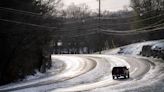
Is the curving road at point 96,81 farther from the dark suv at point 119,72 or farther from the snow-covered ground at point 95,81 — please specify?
the dark suv at point 119,72

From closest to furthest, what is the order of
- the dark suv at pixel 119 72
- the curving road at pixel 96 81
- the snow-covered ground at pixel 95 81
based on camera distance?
the snow-covered ground at pixel 95 81
the curving road at pixel 96 81
the dark suv at pixel 119 72

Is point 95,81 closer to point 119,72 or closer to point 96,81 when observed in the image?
point 96,81

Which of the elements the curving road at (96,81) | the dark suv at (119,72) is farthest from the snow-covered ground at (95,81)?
the dark suv at (119,72)

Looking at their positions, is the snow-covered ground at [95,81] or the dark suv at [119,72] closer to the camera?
the snow-covered ground at [95,81]

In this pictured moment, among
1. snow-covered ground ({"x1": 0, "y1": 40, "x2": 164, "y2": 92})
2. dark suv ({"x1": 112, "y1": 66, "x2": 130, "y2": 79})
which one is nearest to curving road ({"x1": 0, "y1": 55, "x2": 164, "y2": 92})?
snow-covered ground ({"x1": 0, "y1": 40, "x2": 164, "y2": 92})

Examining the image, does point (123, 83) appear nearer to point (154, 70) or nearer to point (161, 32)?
point (154, 70)

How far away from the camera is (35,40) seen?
176 feet

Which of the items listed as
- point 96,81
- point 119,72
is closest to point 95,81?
point 96,81

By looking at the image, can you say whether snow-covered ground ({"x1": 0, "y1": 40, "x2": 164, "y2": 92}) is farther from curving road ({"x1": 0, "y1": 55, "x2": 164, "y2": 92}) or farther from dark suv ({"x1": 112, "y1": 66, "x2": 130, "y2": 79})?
dark suv ({"x1": 112, "y1": 66, "x2": 130, "y2": 79})

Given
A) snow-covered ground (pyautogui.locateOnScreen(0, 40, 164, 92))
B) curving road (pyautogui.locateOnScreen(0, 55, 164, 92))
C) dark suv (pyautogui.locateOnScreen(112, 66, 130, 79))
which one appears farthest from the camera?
dark suv (pyautogui.locateOnScreen(112, 66, 130, 79))

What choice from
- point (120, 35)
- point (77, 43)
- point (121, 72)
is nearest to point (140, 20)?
point (120, 35)

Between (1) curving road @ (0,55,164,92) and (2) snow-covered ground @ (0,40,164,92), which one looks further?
(1) curving road @ (0,55,164,92)

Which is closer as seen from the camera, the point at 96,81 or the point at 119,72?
the point at 96,81

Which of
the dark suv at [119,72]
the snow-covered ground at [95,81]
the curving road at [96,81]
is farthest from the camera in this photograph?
the dark suv at [119,72]
